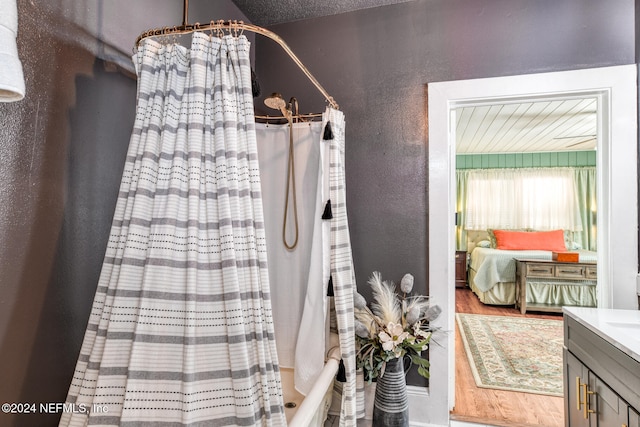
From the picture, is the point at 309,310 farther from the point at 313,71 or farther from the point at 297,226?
the point at 313,71

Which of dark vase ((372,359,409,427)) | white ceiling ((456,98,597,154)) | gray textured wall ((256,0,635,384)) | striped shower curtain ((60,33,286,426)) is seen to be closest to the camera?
striped shower curtain ((60,33,286,426))

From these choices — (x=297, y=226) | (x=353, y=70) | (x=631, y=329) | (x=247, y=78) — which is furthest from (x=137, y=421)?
(x=353, y=70)

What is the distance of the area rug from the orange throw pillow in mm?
1688

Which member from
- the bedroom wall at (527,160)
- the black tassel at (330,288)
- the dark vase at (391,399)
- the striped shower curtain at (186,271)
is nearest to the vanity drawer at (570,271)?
the bedroom wall at (527,160)

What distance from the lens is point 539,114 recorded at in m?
4.07

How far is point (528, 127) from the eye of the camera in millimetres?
4641

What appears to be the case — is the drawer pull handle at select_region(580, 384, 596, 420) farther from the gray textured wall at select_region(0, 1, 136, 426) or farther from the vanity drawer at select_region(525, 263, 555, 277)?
the vanity drawer at select_region(525, 263, 555, 277)

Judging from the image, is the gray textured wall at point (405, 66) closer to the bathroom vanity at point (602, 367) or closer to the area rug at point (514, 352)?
the bathroom vanity at point (602, 367)

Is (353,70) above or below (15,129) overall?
above

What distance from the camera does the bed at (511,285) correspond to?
15.1ft

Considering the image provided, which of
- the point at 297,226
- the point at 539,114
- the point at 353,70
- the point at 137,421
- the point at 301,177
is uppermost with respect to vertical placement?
the point at 539,114

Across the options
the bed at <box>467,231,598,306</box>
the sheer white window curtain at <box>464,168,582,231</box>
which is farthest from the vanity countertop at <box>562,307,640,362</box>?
the sheer white window curtain at <box>464,168,582,231</box>

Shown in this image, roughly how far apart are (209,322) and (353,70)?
190cm

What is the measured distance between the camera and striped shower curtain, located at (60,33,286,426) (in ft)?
2.94
